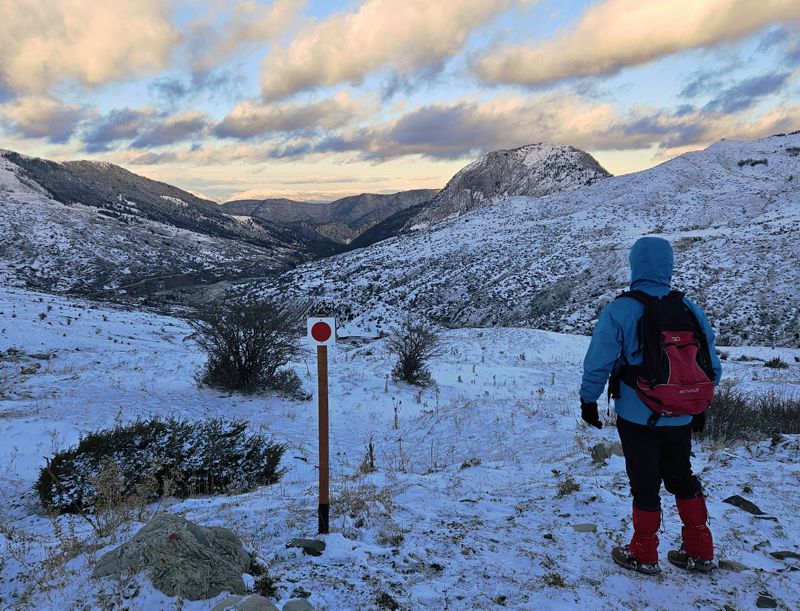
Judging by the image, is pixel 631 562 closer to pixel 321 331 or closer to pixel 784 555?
pixel 784 555

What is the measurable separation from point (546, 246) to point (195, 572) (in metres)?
40.6

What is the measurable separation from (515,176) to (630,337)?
90783mm

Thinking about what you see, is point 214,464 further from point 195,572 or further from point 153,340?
point 153,340

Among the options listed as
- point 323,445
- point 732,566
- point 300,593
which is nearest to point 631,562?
point 732,566

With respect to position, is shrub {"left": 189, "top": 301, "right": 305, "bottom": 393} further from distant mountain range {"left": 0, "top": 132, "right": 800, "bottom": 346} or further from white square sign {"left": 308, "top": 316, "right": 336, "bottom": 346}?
distant mountain range {"left": 0, "top": 132, "right": 800, "bottom": 346}

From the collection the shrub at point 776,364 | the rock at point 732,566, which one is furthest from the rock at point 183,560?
the shrub at point 776,364

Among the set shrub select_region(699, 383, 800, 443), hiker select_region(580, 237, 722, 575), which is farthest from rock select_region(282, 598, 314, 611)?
shrub select_region(699, 383, 800, 443)

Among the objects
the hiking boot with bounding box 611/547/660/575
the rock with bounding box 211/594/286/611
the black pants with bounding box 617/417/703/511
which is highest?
the black pants with bounding box 617/417/703/511

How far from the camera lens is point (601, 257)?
3447 centimetres

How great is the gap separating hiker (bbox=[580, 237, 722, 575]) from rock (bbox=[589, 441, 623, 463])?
9.67ft

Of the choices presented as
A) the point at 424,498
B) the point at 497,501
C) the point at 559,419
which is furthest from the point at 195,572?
the point at 559,419

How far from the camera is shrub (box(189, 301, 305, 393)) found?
11297mm

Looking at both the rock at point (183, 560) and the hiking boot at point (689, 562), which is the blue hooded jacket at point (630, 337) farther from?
the rock at point (183, 560)

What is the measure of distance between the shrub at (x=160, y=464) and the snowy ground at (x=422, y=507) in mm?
306
